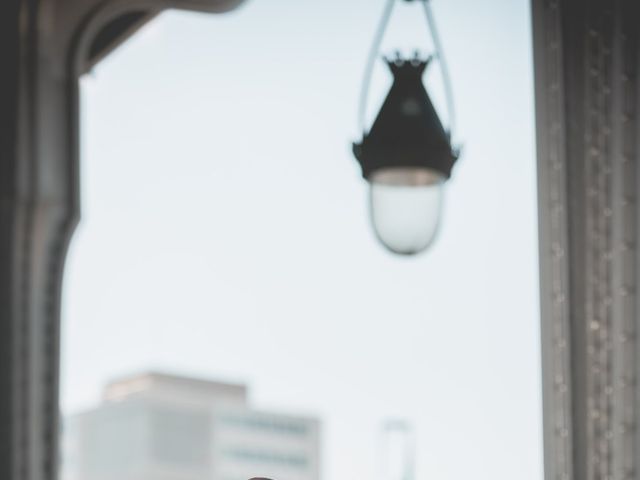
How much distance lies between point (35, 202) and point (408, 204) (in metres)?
1.26

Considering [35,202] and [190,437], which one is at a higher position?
[35,202]

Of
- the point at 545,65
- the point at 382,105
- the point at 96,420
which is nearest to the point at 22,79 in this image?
the point at 382,105

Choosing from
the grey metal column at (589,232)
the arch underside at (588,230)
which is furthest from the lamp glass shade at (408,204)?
the grey metal column at (589,232)

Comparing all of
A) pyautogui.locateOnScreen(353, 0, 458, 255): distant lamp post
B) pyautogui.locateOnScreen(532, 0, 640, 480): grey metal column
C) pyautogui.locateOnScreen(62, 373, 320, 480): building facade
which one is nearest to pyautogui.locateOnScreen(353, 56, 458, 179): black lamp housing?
pyautogui.locateOnScreen(353, 0, 458, 255): distant lamp post

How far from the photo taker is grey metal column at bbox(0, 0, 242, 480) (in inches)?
117

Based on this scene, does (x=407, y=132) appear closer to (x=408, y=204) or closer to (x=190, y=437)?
(x=408, y=204)

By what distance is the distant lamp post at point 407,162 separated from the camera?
4.00 meters

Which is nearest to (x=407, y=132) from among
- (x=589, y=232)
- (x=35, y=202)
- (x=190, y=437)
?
(x=35, y=202)

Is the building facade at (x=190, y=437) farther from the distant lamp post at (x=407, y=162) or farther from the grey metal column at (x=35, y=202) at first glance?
the grey metal column at (x=35, y=202)

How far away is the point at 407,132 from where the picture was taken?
403 centimetres

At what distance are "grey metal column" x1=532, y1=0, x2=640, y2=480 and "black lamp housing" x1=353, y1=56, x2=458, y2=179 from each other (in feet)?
6.20

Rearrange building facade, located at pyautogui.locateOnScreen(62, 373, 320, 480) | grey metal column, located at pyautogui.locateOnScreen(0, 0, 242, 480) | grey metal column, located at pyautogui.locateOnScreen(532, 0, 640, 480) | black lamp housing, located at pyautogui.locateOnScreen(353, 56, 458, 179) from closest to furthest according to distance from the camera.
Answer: grey metal column, located at pyautogui.locateOnScreen(0, 0, 242, 480) < black lamp housing, located at pyautogui.locateOnScreen(353, 56, 458, 179) < grey metal column, located at pyautogui.locateOnScreen(532, 0, 640, 480) < building facade, located at pyautogui.locateOnScreen(62, 373, 320, 480)

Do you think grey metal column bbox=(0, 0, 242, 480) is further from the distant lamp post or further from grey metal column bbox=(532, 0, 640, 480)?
grey metal column bbox=(532, 0, 640, 480)

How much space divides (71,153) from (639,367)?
326 cm
